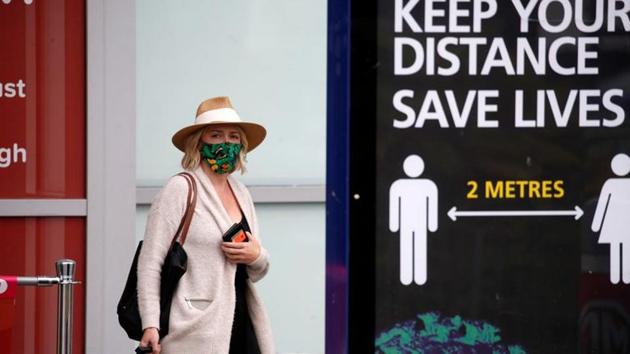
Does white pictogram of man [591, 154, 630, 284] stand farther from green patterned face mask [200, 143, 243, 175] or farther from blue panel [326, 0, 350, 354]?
green patterned face mask [200, 143, 243, 175]

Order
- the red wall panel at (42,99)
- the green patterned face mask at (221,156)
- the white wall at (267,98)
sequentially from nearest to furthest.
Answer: the green patterned face mask at (221,156) < the red wall panel at (42,99) < the white wall at (267,98)

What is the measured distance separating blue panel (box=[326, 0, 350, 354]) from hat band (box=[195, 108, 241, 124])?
7.11 ft

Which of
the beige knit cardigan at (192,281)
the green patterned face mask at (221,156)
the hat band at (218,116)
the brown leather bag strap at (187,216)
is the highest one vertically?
the hat band at (218,116)

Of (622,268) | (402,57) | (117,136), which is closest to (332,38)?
(402,57)

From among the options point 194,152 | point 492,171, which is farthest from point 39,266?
point 492,171

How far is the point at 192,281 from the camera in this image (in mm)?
5352

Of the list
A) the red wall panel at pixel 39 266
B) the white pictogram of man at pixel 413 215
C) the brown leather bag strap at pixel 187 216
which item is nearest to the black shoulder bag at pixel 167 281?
the brown leather bag strap at pixel 187 216

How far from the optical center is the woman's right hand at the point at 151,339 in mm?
5258

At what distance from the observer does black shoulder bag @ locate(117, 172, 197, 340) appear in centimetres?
530

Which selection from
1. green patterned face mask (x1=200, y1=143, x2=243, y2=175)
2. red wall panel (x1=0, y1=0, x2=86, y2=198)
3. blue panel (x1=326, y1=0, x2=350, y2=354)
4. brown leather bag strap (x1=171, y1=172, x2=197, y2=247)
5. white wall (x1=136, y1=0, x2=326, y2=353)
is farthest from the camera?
white wall (x1=136, y1=0, x2=326, y2=353)

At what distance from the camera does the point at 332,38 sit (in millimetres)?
3424

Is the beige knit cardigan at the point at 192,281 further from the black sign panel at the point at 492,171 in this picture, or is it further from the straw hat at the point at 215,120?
the black sign panel at the point at 492,171

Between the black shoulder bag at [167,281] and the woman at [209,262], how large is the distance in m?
0.03

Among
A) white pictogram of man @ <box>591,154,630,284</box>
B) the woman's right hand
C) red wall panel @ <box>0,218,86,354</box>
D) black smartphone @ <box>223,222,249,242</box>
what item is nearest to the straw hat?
black smartphone @ <box>223,222,249,242</box>
